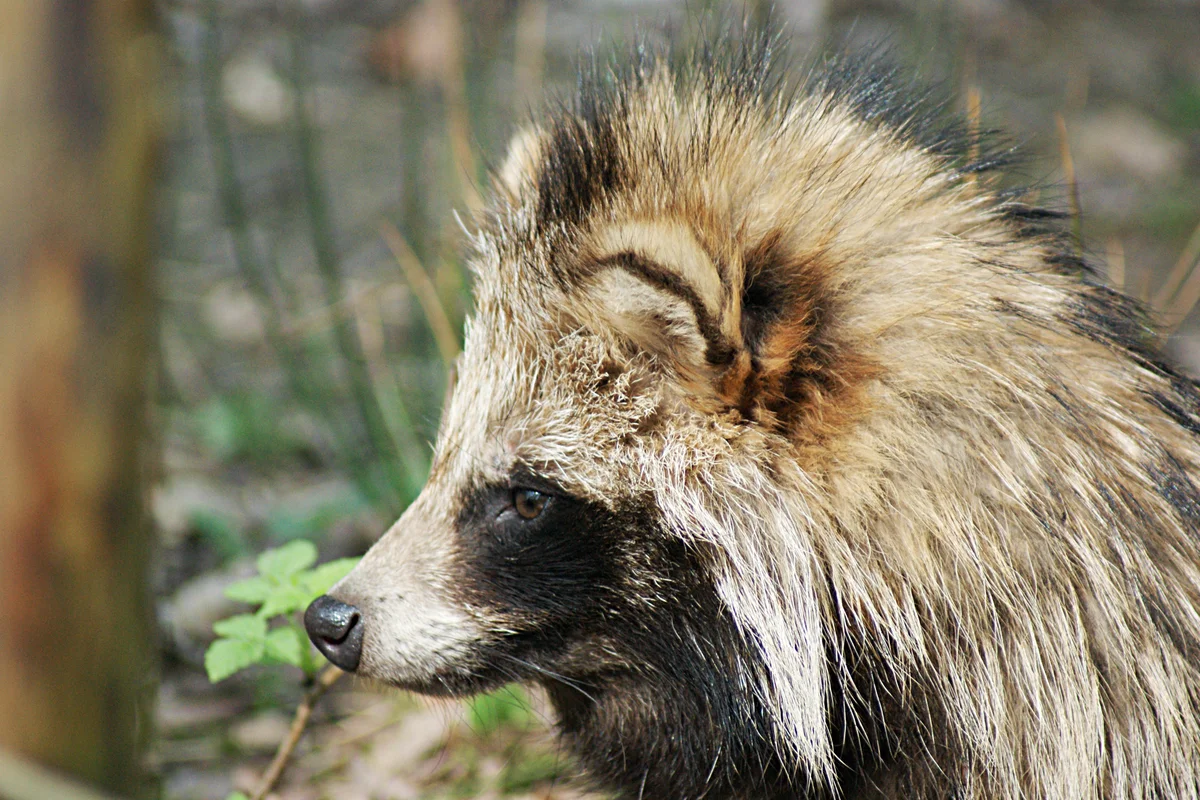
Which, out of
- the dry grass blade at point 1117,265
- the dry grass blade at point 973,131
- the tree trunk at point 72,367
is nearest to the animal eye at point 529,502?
the tree trunk at point 72,367

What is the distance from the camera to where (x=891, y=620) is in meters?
2.31

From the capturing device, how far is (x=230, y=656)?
8.79 ft

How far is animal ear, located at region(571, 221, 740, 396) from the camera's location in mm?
2207

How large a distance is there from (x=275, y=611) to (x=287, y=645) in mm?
89

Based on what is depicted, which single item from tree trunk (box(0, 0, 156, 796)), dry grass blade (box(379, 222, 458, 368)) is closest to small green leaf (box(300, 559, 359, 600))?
tree trunk (box(0, 0, 156, 796))

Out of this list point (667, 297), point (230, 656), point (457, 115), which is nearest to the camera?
point (667, 297)

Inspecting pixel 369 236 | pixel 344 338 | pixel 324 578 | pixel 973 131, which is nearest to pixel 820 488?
pixel 973 131

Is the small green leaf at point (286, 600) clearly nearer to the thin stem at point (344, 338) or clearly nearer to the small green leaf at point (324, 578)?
the small green leaf at point (324, 578)

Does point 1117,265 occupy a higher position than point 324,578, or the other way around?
point 1117,265

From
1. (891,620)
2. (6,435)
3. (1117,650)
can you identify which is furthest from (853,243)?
(6,435)

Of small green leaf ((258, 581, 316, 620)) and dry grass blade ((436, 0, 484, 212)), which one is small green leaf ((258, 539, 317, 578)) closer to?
small green leaf ((258, 581, 316, 620))

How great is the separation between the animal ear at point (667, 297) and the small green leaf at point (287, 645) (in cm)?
107

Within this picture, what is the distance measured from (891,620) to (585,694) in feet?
2.36

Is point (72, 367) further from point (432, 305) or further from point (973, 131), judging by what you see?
point (432, 305)
